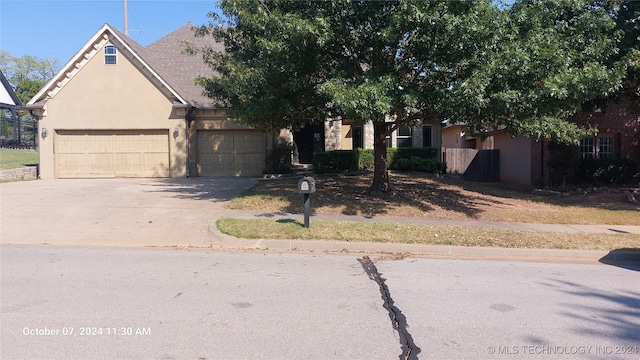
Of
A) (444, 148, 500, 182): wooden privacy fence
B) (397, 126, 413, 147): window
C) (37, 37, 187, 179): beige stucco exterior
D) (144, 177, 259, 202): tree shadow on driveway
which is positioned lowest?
(144, 177, 259, 202): tree shadow on driveway

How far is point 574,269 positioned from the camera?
7547 millimetres

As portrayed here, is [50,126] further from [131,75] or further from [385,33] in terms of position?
[385,33]

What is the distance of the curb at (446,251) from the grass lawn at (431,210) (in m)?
0.23

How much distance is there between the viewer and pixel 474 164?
23.6 meters

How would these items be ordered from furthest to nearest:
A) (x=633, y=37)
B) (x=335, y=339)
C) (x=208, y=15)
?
(x=633, y=37)
(x=208, y=15)
(x=335, y=339)

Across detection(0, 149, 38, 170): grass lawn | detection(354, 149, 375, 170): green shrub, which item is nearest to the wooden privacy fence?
detection(354, 149, 375, 170): green shrub

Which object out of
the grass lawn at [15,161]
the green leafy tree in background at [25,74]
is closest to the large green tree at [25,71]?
the green leafy tree in background at [25,74]

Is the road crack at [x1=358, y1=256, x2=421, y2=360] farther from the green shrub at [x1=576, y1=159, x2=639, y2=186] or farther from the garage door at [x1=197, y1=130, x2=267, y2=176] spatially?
the green shrub at [x1=576, y1=159, x2=639, y2=186]

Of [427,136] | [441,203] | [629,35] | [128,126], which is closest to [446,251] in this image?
[441,203]

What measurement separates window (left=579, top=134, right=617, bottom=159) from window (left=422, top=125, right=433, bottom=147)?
645 cm

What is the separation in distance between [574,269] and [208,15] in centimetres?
1009

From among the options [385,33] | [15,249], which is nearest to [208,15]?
[385,33]

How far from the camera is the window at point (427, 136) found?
72.6 ft

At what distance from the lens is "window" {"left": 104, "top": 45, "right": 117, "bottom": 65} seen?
1850 cm
